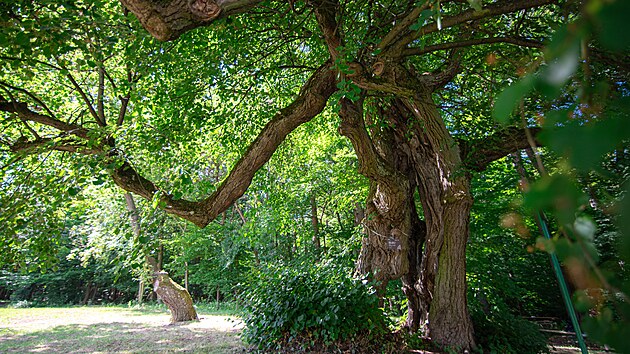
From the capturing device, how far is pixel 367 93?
5676 mm

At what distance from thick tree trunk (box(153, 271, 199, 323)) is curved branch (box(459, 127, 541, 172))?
334 inches

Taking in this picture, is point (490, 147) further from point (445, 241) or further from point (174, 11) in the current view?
point (174, 11)

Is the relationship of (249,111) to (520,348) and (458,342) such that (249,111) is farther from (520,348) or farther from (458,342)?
(520,348)

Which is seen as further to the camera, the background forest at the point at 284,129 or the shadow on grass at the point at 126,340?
the shadow on grass at the point at 126,340

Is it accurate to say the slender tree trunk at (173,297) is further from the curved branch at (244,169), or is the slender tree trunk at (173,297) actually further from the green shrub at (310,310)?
the curved branch at (244,169)

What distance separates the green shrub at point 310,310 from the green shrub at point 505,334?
1523 millimetres

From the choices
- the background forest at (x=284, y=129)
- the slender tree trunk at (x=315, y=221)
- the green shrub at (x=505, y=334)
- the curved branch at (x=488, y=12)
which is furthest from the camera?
the slender tree trunk at (x=315, y=221)

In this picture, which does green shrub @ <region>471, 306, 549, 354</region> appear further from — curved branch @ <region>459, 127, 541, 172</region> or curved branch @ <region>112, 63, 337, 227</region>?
curved branch @ <region>112, 63, 337, 227</region>

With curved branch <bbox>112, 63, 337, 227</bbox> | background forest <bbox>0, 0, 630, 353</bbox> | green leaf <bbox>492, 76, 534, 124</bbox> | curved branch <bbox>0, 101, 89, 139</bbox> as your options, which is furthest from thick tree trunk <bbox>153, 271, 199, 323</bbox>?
green leaf <bbox>492, 76, 534, 124</bbox>

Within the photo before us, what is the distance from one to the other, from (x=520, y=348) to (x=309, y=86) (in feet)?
15.9

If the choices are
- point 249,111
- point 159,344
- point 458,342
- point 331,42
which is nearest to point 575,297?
point 331,42

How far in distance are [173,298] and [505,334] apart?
27.1 ft

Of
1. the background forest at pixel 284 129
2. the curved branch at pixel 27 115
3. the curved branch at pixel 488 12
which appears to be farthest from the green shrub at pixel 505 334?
the curved branch at pixel 27 115

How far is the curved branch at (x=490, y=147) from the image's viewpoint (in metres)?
5.09
